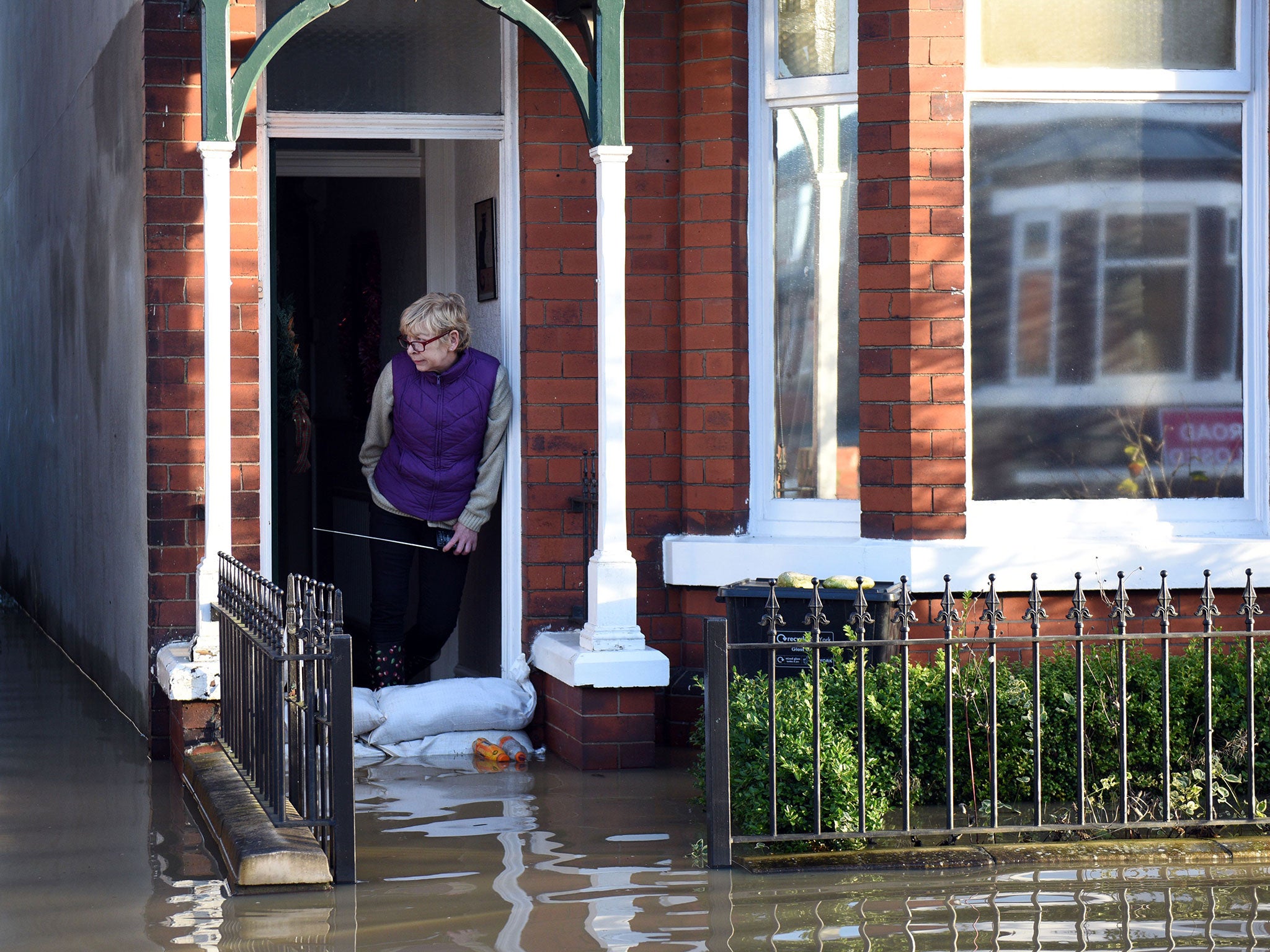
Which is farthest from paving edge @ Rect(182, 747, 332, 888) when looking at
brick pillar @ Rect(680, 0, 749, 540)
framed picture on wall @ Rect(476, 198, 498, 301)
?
framed picture on wall @ Rect(476, 198, 498, 301)

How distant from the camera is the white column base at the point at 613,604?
23.3 ft

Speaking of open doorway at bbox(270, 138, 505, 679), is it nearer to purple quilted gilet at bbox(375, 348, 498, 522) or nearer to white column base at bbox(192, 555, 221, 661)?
purple quilted gilet at bbox(375, 348, 498, 522)

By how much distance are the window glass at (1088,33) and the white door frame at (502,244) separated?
2.17m

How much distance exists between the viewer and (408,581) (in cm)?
820

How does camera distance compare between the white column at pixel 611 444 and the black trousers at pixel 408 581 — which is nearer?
the white column at pixel 611 444

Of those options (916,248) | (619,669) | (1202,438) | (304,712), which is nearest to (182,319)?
(619,669)

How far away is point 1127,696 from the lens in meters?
5.97

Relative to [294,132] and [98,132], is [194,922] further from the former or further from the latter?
[98,132]

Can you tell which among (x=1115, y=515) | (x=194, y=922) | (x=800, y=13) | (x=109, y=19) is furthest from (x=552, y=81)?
(x=194, y=922)

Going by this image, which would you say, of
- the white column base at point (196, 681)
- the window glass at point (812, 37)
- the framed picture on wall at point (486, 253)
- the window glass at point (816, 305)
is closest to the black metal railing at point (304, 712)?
the white column base at point (196, 681)

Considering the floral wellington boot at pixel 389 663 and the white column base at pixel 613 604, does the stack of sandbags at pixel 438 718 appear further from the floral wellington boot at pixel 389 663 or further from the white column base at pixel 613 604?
the white column base at pixel 613 604

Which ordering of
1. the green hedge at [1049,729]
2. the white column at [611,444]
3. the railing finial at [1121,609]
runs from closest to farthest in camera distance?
1. the railing finial at [1121,609]
2. the green hedge at [1049,729]
3. the white column at [611,444]

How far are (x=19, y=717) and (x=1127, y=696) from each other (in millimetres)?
5567

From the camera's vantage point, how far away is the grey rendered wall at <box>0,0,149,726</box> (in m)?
7.93
